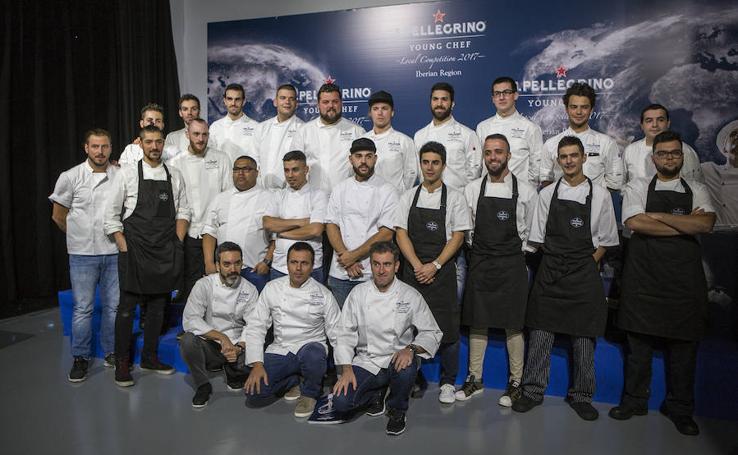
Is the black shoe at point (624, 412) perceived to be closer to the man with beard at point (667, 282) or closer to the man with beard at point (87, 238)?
the man with beard at point (667, 282)

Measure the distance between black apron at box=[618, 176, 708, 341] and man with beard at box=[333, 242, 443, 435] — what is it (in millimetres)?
1123

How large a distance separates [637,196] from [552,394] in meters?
1.30

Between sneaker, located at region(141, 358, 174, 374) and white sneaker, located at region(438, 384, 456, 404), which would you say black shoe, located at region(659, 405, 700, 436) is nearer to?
white sneaker, located at region(438, 384, 456, 404)

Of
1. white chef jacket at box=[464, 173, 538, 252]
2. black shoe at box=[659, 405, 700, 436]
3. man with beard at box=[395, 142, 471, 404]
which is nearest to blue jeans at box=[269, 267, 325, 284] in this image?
man with beard at box=[395, 142, 471, 404]

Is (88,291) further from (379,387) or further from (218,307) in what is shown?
(379,387)

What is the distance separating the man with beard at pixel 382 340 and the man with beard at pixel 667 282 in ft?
3.66

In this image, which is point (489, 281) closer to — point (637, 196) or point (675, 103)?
point (637, 196)

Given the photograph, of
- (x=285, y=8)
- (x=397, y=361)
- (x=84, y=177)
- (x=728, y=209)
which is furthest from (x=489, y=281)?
(x=285, y=8)

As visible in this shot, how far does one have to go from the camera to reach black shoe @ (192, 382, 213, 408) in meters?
3.29

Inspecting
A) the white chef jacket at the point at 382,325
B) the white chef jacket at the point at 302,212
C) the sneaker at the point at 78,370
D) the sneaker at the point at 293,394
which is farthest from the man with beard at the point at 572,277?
the sneaker at the point at 78,370

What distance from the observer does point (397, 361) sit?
307cm

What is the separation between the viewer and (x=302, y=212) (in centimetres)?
375

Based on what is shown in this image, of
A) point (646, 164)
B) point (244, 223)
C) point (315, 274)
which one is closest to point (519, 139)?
point (646, 164)

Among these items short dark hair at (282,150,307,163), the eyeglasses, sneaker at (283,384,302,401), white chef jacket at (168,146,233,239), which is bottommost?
sneaker at (283,384,302,401)
